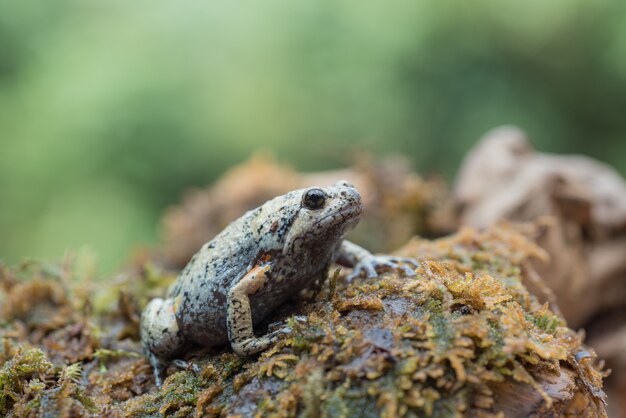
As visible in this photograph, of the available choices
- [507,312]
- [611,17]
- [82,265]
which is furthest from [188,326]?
[611,17]

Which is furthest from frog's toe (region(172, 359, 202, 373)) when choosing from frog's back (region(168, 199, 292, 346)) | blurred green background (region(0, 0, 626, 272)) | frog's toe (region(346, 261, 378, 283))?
blurred green background (region(0, 0, 626, 272))

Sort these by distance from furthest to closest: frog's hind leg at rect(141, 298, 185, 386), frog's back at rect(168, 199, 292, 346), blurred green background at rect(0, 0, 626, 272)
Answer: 1. blurred green background at rect(0, 0, 626, 272)
2. frog's hind leg at rect(141, 298, 185, 386)
3. frog's back at rect(168, 199, 292, 346)

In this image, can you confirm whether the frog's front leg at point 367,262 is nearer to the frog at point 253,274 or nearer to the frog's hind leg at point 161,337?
the frog at point 253,274

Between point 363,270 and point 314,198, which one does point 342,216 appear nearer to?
point 314,198

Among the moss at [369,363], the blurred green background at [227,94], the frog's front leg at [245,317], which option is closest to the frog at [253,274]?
the frog's front leg at [245,317]

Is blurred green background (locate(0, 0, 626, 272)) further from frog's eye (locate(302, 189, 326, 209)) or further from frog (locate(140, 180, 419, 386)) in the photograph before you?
frog's eye (locate(302, 189, 326, 209))

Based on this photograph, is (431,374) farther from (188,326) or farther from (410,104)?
(410,104)
